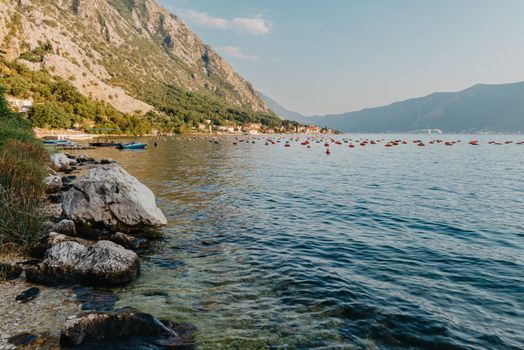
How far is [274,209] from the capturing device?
2422cm

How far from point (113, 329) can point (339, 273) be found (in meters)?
8.01

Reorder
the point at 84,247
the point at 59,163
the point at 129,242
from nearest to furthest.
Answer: the point at 84,247
the point at 129,242
the point at 59,163

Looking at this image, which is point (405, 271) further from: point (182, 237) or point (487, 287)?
point (182, 237)

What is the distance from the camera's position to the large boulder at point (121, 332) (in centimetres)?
757

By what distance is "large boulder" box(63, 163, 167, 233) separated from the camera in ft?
54.1

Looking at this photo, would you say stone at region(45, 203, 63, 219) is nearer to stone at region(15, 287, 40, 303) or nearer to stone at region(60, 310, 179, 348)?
stone at region(15, 287, 40, 303)

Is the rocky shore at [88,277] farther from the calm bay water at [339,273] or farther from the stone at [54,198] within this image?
the stone at [54,198]

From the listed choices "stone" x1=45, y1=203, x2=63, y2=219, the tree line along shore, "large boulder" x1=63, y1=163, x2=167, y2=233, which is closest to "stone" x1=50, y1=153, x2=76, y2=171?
the tree line along shore

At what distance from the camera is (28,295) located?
380 inches

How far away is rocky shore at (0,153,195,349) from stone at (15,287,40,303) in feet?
0.08

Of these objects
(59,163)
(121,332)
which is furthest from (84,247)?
(59,163)

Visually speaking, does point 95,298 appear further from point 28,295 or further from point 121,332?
point 121,332

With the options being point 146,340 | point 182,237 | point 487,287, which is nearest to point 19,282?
point 146,340

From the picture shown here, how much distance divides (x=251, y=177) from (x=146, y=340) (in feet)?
111
